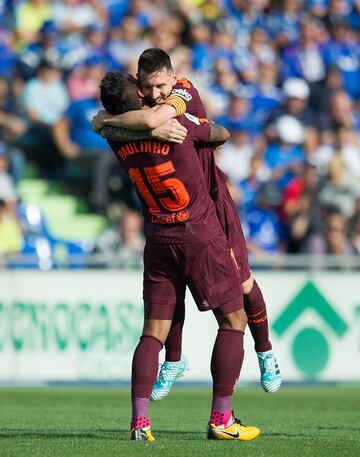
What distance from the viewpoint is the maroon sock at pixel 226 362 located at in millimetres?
7672

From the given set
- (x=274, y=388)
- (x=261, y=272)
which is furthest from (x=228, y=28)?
(x=274, y=388)

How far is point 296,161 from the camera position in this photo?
54.7 feet

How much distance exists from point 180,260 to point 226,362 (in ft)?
2.37

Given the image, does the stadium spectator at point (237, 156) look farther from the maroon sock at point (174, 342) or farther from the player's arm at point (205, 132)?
the player's arm at point (205, 132)

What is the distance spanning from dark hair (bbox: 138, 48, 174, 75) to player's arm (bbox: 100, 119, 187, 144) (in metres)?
0.33

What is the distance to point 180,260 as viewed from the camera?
7652 mm

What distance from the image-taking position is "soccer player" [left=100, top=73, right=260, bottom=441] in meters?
7.51

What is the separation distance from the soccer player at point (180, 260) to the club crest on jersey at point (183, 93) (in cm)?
12

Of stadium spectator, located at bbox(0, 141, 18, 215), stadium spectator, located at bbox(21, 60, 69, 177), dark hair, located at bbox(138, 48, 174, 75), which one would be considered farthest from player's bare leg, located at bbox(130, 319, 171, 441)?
stadium spectator, located at bbox(21, 60, 69, 177)

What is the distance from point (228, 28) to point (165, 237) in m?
12.4

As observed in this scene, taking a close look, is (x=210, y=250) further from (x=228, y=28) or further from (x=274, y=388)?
(x=228, y=28)

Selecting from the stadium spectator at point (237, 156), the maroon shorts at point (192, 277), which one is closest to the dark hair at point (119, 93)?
the maroon shorts at point (192, 277)

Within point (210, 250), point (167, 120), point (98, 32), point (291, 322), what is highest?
point (98, 32)

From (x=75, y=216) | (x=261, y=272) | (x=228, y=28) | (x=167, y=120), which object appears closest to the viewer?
(x=167, y=120)
